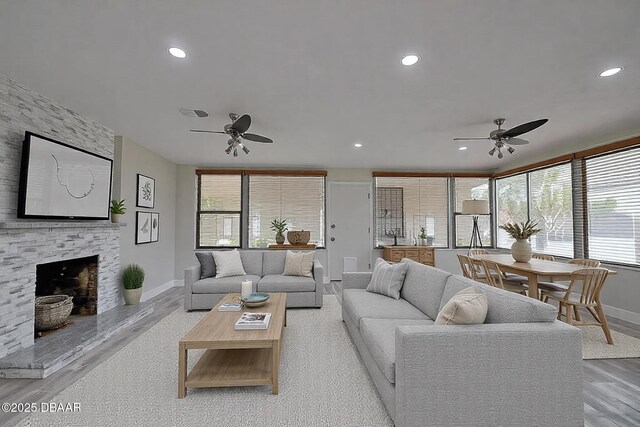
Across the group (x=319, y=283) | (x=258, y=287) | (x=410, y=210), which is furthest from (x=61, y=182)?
(x=410, y=210)

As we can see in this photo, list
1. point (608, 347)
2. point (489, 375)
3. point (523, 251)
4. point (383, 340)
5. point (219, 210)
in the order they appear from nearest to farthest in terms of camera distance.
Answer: point (489, 375), point (383, 340), point (608, 347), point (523, 251), point (219, 210)

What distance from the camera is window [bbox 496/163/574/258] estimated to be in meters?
5.05

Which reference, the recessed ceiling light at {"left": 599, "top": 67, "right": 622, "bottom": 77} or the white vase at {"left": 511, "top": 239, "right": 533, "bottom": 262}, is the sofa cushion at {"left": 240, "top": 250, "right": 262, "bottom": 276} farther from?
the recessed ceiling light at {"left": 599, "top": 67, "right": 622, "bottom": 77}

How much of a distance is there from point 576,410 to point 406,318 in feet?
3.81

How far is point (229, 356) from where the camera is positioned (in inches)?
103

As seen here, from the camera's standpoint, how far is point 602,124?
3.96 metres

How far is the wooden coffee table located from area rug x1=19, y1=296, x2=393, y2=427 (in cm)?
11

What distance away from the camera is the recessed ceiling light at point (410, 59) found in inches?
92.5

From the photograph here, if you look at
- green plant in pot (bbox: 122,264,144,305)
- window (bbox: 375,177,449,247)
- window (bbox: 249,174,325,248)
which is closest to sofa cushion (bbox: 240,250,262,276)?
green plant in pot (bbox: 122,264,144,305)

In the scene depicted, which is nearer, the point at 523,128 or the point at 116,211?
the point at 523,128

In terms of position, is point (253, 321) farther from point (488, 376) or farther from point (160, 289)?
point (160, 289)

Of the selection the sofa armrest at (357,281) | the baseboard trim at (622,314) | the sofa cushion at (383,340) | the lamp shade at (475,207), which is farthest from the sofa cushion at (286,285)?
the baseboard trim at (622,314)

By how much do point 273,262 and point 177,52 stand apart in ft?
11.0

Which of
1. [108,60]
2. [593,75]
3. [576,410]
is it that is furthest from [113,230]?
[593,75]
